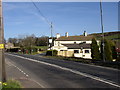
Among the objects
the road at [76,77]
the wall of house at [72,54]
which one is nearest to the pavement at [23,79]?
the road at [76,77]

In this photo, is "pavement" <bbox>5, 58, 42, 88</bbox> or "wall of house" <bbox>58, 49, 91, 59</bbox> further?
"wall of house" <bbox>58, 49, 91, 59</bbox>

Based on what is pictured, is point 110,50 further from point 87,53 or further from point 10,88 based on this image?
point 10,88

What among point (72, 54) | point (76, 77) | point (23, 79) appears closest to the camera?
point (23, 79)

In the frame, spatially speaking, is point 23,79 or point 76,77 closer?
point 23,79

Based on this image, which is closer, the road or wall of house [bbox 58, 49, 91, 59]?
the road

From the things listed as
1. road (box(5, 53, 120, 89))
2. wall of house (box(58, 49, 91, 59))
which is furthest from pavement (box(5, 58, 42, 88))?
wall of house (box(58, 49, 91, 59))

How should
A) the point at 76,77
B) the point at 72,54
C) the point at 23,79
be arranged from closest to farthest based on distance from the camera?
the point at 23,79 < the point at 76,77 < the point at 72,54

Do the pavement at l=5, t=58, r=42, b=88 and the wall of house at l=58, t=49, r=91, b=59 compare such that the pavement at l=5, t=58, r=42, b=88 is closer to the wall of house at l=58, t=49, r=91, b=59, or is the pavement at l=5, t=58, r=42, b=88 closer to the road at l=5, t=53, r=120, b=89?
the road at l=5, t=53, r=120, b=89

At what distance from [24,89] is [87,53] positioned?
56246mm

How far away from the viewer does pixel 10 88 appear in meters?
9.25

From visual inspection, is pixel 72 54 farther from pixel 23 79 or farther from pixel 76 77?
pixel 23 79

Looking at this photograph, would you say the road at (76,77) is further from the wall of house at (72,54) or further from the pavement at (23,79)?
the wall of house at (72,54)

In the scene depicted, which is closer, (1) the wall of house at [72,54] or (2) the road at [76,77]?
(2) the road at [76,77]

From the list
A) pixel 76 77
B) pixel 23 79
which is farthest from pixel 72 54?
pixel 23 79
